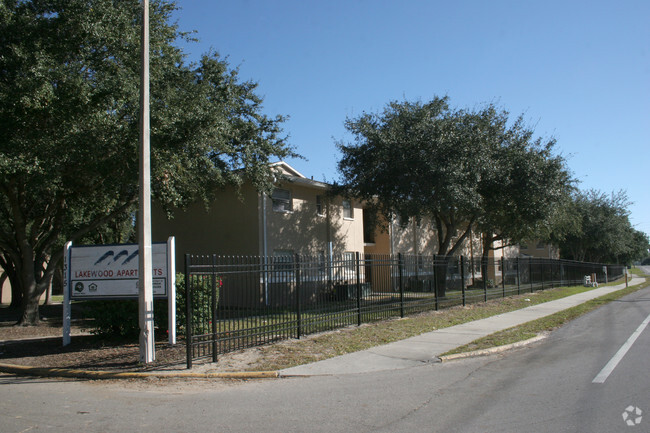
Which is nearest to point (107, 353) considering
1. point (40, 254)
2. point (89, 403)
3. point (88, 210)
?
point (89, 403)

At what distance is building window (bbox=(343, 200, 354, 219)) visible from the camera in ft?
94.2

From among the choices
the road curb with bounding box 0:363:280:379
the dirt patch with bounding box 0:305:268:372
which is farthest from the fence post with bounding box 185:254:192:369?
the road curb with bounding box 0:363:280:379

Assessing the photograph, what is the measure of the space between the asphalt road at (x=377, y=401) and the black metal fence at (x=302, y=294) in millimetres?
2061

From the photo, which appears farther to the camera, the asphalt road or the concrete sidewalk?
the concrete sidewalk

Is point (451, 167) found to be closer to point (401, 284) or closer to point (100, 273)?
point (401, 284)

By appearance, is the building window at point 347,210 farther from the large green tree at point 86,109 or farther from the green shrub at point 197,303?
the green shrub at point 197,303

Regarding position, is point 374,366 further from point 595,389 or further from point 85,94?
point 85,94

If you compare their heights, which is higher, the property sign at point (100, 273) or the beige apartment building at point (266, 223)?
the beige apartment building at point (266, 223)

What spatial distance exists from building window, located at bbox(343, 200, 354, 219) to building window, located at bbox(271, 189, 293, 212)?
15.8 feet

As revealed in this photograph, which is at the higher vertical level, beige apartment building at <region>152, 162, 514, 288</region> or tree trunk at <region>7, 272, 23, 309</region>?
beige apartment building at <region>152, 162, 514, 288</region>

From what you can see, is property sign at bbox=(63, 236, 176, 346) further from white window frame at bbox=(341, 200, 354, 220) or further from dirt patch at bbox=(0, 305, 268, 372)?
white window frame at bbox=(341, 200, 354, 220)

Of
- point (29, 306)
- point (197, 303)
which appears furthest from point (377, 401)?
point (29, 306)

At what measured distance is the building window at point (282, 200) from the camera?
2399cm

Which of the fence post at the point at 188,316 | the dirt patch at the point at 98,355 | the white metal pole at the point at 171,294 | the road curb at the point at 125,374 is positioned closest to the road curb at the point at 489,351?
the road curb at the point at 125,374
